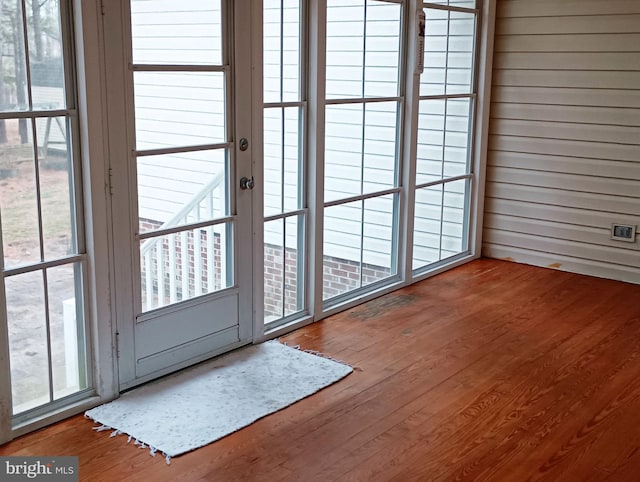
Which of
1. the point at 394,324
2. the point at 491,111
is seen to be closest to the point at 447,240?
the point at 491,111

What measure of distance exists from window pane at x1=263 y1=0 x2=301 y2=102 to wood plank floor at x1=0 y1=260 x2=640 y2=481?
1333 mm

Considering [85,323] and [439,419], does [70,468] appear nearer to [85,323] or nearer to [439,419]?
[85,323]

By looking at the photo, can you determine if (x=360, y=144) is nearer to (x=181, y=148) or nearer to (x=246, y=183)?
(x=246, y=183)

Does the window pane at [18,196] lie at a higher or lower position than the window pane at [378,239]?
higher

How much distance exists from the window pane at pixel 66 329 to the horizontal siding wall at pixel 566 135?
12.0 feet

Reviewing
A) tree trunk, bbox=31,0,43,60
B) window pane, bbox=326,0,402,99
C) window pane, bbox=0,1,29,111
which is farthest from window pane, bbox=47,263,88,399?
window pane, bbox=326,0,402,99

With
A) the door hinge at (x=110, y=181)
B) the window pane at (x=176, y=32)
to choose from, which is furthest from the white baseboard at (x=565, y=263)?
the door hinge at (x=110, y=181)

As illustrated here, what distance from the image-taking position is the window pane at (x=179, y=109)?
3.39m

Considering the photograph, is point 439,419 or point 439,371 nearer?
point 439,419

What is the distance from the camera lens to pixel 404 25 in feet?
15.8

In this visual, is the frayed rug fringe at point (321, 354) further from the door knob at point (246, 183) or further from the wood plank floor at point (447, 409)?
the door knob at point (246, 183)

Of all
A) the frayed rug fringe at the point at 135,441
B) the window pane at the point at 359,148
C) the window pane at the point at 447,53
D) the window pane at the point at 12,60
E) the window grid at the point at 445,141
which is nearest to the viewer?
the window pane at the point at 12,60

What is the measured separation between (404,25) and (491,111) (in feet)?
4.47

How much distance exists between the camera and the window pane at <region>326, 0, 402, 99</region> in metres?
4.32
